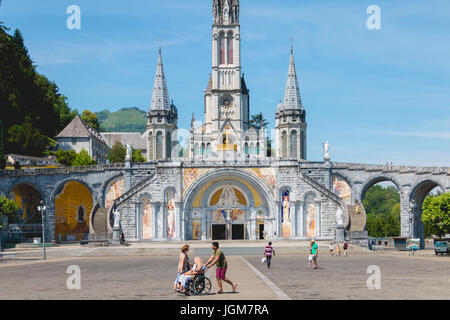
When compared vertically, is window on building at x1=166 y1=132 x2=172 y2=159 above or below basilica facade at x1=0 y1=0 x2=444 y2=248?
above

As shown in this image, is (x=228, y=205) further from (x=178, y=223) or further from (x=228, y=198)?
(x=178, y=223)

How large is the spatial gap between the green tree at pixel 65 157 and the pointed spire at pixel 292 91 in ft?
112

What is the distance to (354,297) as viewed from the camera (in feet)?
60.4

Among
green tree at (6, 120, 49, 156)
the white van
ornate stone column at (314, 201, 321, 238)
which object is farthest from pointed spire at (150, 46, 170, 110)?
the white van

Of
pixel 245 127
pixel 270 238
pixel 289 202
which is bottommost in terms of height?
pixel 270 238

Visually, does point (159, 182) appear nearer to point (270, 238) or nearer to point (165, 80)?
point (270, 238)

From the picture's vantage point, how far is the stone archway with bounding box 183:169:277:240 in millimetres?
66438

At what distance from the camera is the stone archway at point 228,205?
2616 inches

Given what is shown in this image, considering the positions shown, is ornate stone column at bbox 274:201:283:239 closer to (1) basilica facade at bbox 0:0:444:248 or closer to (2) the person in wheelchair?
(1) basilica facade at bbox 0:0:444:248

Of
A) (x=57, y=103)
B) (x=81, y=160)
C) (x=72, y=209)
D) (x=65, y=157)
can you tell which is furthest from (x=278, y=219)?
(x=57, y=103)

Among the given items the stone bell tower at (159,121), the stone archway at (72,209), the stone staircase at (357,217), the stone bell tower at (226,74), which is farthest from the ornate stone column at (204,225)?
the stone bell tower at (226,74)

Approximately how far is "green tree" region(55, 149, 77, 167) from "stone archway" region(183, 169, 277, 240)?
85.8 ft
